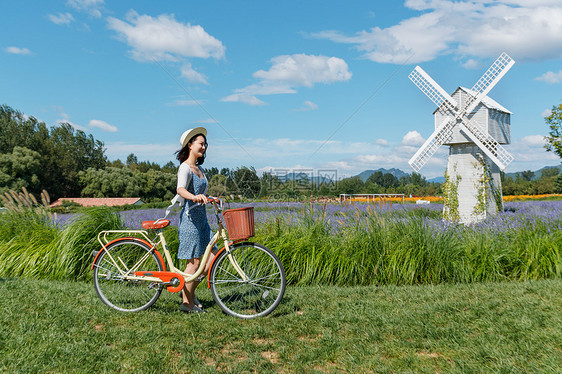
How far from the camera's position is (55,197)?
175 feet

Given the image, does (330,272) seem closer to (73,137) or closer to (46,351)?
(46,351)

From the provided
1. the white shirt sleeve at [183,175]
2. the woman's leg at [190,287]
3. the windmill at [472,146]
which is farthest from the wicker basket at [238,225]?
the windmill at [472,146]

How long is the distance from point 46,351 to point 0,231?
5.72m

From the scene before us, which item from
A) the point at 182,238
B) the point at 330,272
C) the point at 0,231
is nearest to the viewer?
the point at 182,238

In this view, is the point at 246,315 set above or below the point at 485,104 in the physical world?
below

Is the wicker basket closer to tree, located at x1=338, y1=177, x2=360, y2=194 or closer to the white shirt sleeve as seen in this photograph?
the white shirt sleeve

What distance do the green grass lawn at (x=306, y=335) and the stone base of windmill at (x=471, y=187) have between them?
33.1ft

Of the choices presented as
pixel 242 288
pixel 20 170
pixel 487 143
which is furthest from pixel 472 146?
pixel 20 170

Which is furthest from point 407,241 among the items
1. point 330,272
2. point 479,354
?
point 479,354

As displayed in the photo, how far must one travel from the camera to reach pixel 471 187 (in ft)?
48.5

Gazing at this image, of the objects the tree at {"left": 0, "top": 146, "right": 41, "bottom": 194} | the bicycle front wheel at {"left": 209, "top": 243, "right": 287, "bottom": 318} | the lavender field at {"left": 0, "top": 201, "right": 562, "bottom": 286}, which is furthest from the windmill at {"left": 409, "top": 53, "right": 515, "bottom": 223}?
the tree at {"left": 0, "top": 146, "right": 41, "bottom": 194}

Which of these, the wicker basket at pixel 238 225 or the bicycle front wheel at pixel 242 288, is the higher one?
the wicker basket at pixel 238 225

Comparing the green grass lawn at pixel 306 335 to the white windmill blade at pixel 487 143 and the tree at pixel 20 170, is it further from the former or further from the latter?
the tree at pixel 20 170

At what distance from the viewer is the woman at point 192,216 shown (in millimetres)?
4480
